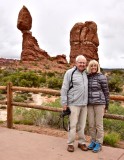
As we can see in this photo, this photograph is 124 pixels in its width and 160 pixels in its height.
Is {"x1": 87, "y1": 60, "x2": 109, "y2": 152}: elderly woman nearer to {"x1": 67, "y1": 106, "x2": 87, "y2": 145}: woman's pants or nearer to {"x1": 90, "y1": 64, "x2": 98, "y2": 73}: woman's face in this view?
{"x1": 90, "y1": 64, "x2": 98, "y2": 73}: woman's face

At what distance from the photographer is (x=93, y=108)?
20.4ft

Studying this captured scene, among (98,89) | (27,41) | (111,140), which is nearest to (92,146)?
(111,140)

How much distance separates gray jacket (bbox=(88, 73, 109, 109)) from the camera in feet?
19.8

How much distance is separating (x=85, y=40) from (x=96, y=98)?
52221mm

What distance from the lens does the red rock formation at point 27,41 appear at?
59688mm

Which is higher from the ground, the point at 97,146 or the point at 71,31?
the point at 71,31

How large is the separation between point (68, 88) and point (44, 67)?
4839cm

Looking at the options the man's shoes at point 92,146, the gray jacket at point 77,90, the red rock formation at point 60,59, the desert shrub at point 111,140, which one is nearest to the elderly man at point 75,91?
the gray jacket at point 77,90

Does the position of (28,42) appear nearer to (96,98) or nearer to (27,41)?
(27,41)

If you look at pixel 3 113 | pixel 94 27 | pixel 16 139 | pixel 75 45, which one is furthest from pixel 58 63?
pixel 16 139

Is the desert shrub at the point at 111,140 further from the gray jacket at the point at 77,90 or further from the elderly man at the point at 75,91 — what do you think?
the gray jacket at the point at 77,90

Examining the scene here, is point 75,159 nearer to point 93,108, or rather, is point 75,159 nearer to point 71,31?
point 93,108

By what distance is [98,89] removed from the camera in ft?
19.9

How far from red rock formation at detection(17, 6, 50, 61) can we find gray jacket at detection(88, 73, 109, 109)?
5321 cm
